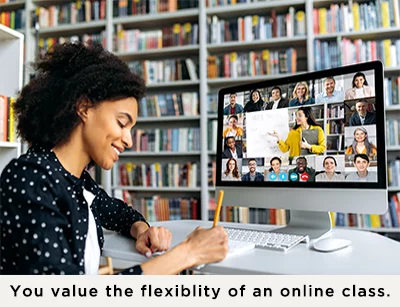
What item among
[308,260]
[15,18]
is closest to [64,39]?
[15,18]

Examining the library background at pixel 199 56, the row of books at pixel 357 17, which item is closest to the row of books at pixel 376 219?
the library background at pixel 199 56

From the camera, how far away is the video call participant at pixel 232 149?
1.28 metres

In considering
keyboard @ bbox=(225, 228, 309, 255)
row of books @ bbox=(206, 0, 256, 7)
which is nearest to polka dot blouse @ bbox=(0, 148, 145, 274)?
keyboard @ bbox=(225, 228, 309, 255)

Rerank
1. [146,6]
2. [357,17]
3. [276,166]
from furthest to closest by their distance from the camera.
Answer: [146,6], [357,17], [276,166]

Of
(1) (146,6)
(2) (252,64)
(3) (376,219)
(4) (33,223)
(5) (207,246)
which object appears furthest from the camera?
(1) (146,6)

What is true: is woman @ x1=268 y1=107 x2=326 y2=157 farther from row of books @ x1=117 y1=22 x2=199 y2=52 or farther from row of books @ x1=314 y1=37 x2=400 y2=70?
row of books @ x1=117 y1=22 x2=199 y2=52

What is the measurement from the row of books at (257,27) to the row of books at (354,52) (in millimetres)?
223

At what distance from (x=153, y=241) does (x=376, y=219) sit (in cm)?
216

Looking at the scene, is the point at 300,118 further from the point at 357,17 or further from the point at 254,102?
the point at 357,17

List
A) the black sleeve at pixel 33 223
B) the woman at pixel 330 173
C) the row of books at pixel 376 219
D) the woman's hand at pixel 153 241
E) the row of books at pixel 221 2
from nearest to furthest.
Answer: the black sleeve at pixel 33 223 → the woman's hand at pixel 153 241 → the woman at pixel 330 173 → the row of books at pixel 376 219 → the row of books at pixel 221 2

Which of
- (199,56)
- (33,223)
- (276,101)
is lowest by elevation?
(33,223)

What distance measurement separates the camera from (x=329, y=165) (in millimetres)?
1087

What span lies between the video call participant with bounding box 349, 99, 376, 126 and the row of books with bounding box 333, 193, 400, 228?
1814 mm

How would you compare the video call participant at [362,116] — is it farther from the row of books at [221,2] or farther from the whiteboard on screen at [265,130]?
the row of books at [221,2]
